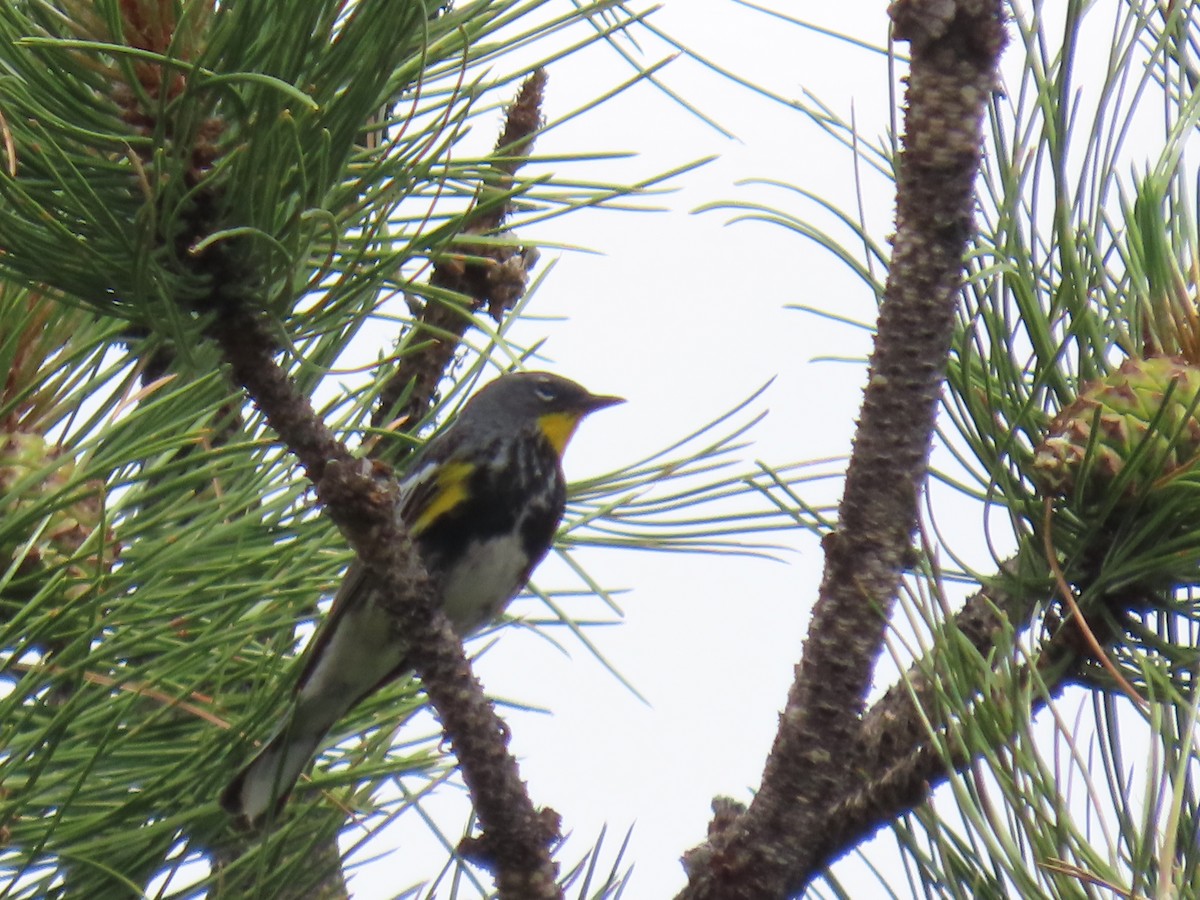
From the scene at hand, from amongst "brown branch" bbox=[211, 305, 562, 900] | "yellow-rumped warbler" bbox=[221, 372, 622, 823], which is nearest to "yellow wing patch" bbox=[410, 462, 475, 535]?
"yellow-rumped warbler" bbox=[221, 372, 622, 823]

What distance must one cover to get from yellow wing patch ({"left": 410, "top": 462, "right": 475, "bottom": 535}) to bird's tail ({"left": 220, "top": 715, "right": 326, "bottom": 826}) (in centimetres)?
78

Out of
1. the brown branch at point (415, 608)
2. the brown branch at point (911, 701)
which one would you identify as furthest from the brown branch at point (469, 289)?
the brown branch at point (911, 701)

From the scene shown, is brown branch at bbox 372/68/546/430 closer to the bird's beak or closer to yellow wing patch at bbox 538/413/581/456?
yellow wing patch at bbox 538/413/581/456

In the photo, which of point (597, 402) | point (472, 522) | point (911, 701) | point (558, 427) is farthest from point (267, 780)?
point (597, 402)

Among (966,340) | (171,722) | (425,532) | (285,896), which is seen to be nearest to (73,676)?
(171,722)

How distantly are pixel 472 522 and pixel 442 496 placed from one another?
6 centimetres

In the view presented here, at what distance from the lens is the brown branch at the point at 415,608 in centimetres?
105

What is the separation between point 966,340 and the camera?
3.48 feet

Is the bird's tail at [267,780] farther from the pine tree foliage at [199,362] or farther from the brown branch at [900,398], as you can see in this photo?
the brown branch at [900,398]

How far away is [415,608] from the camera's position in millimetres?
1129

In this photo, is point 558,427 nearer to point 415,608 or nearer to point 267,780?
point 267,780

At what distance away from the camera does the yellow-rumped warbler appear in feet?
6.35

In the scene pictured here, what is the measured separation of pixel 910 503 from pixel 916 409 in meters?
0.06

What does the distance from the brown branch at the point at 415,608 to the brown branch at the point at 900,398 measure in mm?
211
